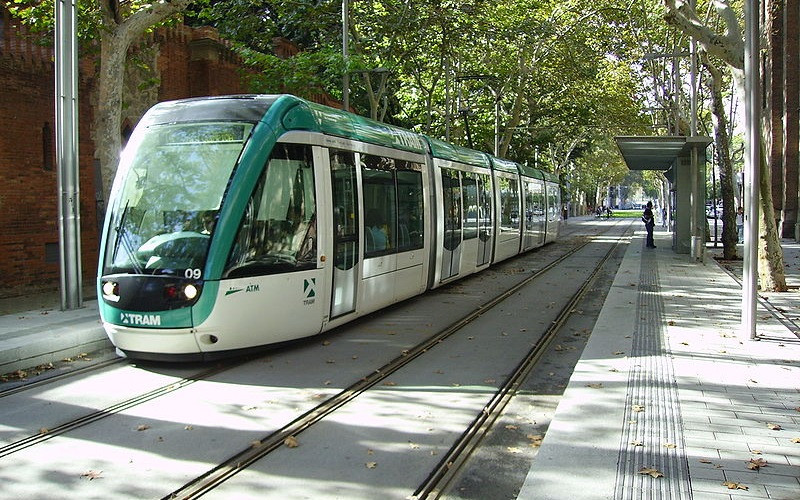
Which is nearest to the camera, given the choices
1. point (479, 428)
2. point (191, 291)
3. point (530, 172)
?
point (479, 428)

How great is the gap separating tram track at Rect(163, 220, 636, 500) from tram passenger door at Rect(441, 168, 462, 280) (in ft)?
13.3

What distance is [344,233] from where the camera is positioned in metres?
9.74

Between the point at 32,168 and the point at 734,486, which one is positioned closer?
the point at 734,486

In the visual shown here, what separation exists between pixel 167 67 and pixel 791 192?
87.9 ft

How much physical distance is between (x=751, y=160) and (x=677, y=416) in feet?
15.3

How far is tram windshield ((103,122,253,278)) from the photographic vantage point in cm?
789

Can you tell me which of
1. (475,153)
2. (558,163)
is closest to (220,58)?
(475,153)

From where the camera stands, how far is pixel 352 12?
75.0 ft

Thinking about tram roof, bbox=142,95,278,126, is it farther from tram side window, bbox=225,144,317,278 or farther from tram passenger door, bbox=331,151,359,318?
tram passenger door, bbox=331,151,359,318

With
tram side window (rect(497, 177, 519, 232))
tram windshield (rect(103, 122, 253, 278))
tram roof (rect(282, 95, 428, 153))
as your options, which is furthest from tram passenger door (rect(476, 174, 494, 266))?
tram windshield (rect(103, 122, 253, 278))

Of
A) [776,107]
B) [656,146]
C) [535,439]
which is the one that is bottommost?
[535,439]

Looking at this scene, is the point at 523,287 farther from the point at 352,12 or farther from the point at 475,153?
the point at 352,12

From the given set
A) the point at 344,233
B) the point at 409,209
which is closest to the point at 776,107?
the point at 409,209

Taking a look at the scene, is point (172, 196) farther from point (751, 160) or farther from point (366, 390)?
point (751, 160)
